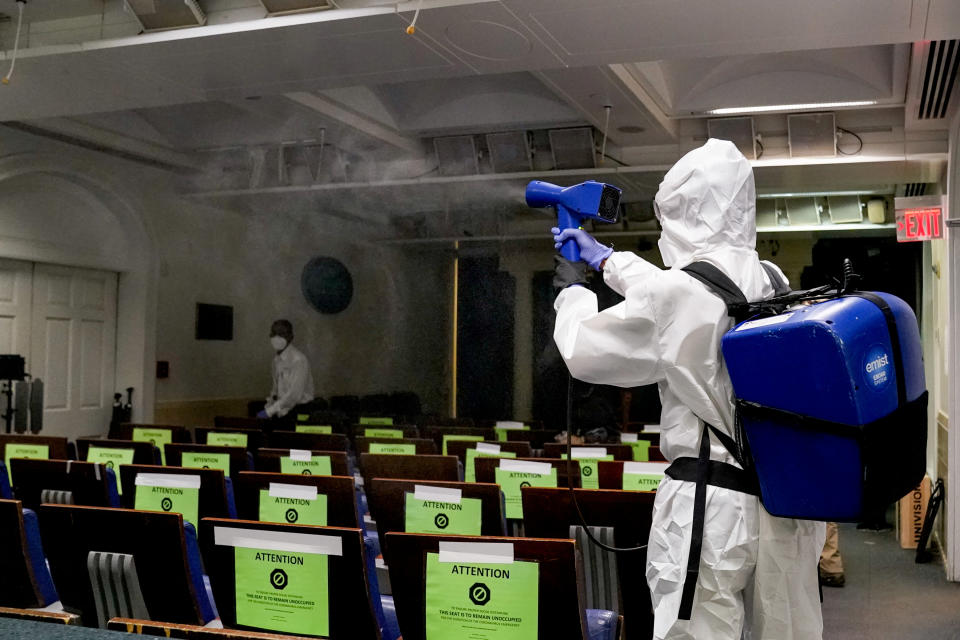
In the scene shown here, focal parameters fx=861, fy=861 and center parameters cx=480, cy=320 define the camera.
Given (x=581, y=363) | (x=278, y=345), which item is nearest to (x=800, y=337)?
(x=581, y=363)

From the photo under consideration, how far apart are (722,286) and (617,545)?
92 cm

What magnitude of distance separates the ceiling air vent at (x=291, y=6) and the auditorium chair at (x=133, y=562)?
2.41m

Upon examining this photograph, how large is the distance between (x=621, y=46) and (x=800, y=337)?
8.81ft

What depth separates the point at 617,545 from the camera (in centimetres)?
239

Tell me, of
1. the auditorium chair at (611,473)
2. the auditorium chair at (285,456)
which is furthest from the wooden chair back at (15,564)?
the auditorium chair at (611,473)

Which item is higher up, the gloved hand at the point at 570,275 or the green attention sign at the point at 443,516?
the gloved hand at the point at 570,275

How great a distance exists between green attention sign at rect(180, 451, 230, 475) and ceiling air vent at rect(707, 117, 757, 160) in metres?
3.96

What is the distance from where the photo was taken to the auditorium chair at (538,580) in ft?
5.23

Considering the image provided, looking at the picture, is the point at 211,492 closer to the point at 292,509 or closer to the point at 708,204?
the point at 292,509

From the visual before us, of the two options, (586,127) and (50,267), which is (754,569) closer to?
(586,127)

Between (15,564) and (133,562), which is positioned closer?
(133,562)

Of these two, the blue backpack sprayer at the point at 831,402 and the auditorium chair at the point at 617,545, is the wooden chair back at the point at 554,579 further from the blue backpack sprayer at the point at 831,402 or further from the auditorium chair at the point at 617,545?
the auditorium chair at the point at 617,545

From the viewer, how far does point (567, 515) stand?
2443 mm

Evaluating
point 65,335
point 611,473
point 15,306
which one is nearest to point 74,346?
point 65,335
